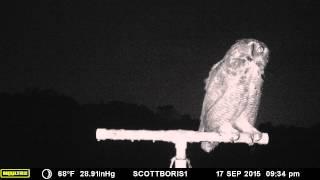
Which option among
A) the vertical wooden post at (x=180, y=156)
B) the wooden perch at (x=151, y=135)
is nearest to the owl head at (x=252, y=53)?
the wooden perch at (x=151, y=135)

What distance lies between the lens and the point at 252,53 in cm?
307

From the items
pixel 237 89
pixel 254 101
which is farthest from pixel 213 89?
pixel 254 101

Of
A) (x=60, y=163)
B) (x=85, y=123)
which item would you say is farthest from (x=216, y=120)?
(x=85, y=123)

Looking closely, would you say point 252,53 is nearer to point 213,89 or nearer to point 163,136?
point 213,89

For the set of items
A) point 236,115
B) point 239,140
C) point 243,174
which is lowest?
point 243,174

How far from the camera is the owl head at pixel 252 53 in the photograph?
3.04 m

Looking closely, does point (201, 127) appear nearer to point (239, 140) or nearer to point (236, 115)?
point (236, 115)

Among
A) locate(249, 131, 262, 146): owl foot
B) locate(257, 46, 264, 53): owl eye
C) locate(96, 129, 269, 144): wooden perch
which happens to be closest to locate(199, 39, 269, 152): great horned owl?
locate(257, 46, 264, 53): owl eye

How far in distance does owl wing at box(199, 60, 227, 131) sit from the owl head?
0.56 feet

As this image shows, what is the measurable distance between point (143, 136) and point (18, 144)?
7.91 metres

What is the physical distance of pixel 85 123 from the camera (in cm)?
991

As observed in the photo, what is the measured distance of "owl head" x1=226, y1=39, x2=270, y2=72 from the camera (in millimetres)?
3037

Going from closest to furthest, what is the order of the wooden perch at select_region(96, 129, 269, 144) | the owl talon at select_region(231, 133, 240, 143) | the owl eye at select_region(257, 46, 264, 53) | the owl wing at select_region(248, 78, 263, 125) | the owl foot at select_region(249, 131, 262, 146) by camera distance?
1. the wooden perch at select_region(96, 129, 269, 144)
2. the owl talon at select_region(231, 133, 240, 143)
3. the owl foot at select_region(249, 131, 262, 146)
4. the owl eye at select_region(257, 46, 264, 53)
5. the owl wing at select_region(248, 78, 263, 125)

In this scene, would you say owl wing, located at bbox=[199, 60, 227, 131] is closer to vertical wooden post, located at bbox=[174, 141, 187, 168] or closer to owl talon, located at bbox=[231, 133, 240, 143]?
owl talon, located at bbox=[231, 133, 240, 143]
